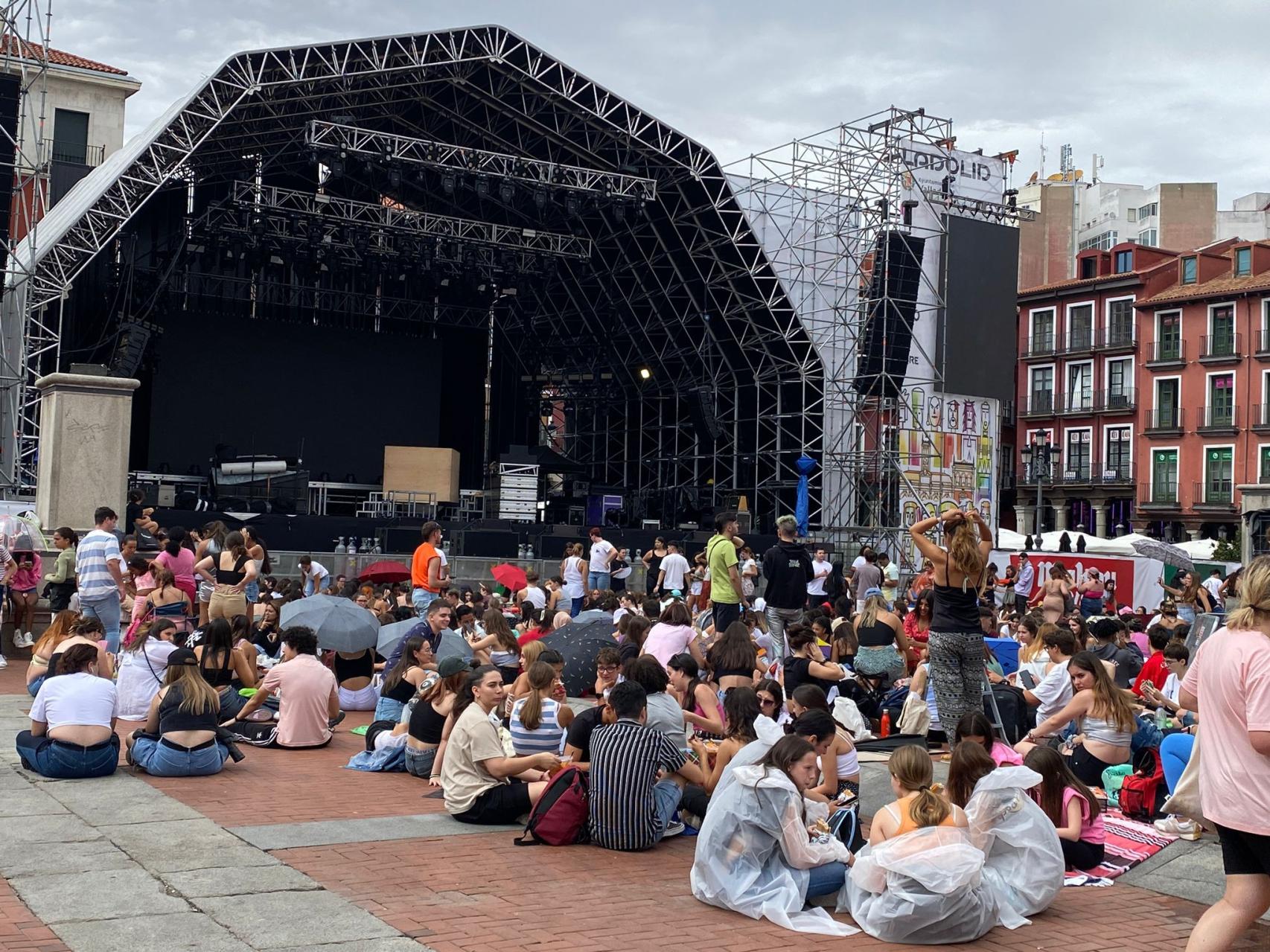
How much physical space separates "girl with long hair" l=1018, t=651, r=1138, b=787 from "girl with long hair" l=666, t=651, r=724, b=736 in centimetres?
188

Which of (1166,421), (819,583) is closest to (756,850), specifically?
(819,583)

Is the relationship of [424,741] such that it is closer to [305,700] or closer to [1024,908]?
[305,700]

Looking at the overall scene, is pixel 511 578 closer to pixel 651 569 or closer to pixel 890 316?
pixel 651 569

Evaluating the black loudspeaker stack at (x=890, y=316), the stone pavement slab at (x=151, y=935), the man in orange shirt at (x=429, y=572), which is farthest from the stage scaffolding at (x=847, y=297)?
the stone pavement slab at (x=151, y=935)

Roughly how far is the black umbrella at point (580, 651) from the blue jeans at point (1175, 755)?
5315 mm

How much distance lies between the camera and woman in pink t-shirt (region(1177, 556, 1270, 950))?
4324mm

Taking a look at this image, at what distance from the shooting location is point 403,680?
10.3m

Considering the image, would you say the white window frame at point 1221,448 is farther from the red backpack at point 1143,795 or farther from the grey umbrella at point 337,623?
the red backpack at point 1143,795

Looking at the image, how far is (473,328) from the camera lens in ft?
124

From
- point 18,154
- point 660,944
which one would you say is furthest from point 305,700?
point 18,154

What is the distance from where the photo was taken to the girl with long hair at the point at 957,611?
838 cm

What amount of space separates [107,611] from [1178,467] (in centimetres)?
3982

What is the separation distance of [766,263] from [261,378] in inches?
528

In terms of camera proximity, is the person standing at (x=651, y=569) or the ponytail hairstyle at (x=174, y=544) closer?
the ponytail hairstyle at (x=174, y=544)
